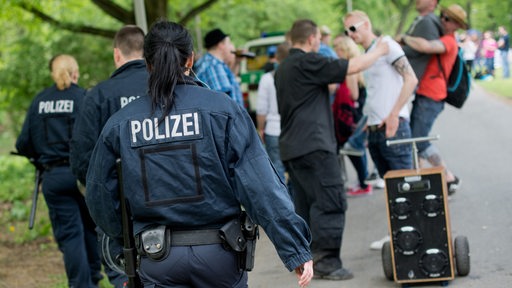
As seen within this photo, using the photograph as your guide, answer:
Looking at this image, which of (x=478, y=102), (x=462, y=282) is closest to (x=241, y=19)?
(x=478, y=102)

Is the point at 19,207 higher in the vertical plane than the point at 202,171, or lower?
lower

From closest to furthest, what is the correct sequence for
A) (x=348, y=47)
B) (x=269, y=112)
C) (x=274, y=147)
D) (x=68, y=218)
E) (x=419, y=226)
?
(x=419, y=226) < (x=68, y=218) < (x=348, y=47) < (x=269, y=112) < (x=274, y=147)

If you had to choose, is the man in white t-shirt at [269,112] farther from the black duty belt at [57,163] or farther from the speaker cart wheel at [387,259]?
the speaker cart wheel at [387,259]

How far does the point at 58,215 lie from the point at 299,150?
2049 mm

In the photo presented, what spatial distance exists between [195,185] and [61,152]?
3.82 metres

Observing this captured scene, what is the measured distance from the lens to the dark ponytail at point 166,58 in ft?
13.4

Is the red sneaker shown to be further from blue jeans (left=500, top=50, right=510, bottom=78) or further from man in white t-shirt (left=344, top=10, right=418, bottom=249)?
blue jeans (left=500, top=50, right=510, bottom=78)

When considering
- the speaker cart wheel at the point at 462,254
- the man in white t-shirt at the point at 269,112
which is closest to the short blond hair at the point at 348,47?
the man in white t-shirt at the point at 269,112

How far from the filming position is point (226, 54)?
898 centimetres

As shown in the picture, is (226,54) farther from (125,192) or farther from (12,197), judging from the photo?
(12,197)

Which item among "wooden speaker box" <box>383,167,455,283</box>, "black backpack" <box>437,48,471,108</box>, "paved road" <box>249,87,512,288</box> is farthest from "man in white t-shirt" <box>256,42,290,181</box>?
"wooden speaker box" <box>383,167,455,283</box>

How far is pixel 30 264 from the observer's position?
9.80m

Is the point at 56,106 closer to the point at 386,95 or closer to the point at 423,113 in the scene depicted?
the point at 386,95

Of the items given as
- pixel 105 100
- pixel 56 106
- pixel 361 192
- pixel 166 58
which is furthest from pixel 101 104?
pixel 361 192
